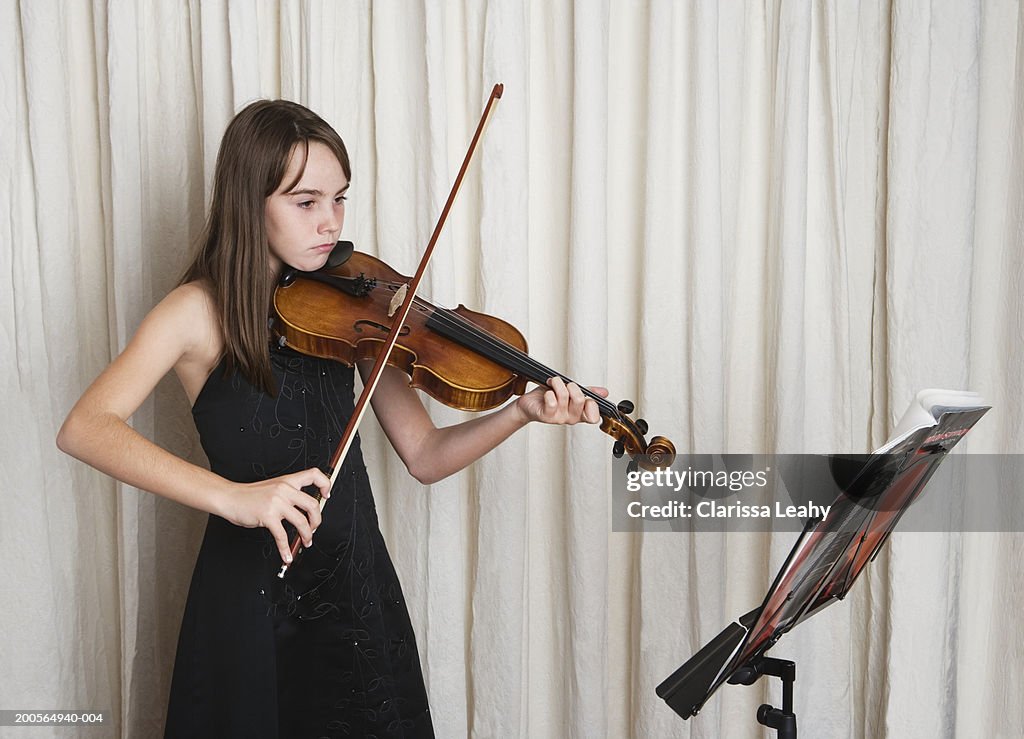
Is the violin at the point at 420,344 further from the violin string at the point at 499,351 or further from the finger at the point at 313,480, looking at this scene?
the finger at the point at 313,480

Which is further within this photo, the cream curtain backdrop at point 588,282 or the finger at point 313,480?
the cream curtain backdrop at point 588,282

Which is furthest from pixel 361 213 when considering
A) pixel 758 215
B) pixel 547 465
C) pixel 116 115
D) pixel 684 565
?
pixel 684 565

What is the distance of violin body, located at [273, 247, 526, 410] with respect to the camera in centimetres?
134

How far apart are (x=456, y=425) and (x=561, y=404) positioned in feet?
0.94

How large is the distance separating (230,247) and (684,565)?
3.40ft

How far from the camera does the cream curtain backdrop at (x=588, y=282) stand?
165cm

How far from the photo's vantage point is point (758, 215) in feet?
5.75

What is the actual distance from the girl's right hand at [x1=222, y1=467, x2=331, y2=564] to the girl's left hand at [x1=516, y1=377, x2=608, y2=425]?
1.34ft

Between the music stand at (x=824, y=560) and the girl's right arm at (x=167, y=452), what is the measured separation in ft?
1.71

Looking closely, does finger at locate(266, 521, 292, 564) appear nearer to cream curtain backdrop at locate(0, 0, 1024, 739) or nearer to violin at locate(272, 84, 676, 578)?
violin at locate(272, 84, 676, 578)

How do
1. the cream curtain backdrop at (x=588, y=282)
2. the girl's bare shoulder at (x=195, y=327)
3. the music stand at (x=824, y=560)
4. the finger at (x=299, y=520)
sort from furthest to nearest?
the cream curtain backdrop at (x=588, y=282) → the girl's bare shoulder at (x=195, y=327) → the finger at (x=299, y=520) → the music stand at (x=824, y=560)

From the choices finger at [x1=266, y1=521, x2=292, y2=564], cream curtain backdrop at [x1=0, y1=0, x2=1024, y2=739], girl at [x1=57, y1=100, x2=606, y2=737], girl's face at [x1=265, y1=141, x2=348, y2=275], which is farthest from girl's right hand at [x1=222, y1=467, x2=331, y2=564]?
cream curtain backdrop at [x1=0, y1=0, x2=1024, y2=739]

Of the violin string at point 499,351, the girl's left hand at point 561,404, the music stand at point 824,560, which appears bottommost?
the music stand at point 824,560

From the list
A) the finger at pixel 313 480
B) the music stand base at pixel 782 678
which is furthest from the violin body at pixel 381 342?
the music stand base at pixel 782 678
